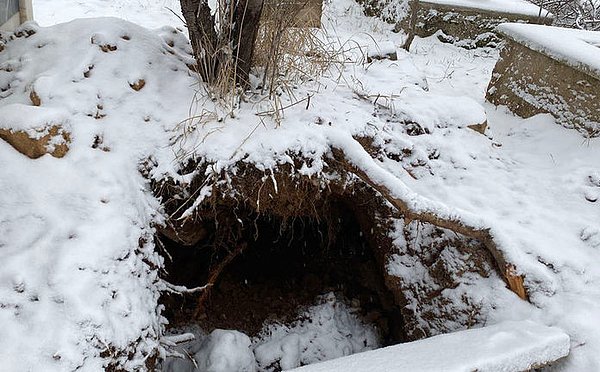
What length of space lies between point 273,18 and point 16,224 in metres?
1.89

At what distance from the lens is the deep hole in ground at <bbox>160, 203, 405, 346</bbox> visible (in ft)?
10.3

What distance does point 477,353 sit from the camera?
200 cm

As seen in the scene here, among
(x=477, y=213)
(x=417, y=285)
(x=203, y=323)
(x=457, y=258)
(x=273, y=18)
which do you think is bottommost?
(x=203, y=323)

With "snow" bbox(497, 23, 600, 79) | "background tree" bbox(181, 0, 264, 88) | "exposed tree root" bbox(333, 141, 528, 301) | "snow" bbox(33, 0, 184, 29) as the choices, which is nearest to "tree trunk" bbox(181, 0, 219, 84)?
"background tree" bbox(181, 0, 264, 88)

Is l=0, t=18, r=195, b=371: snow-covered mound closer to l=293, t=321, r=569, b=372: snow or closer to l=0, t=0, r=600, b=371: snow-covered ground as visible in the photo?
l=0, t=0, r=600, b=371: snow-covered ground

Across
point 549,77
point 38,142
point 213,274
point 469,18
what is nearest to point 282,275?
point 213,274

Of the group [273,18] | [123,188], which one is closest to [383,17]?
[273,18]

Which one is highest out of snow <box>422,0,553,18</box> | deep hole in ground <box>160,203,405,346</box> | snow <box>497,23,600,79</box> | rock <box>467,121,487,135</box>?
snow <box>497,23,600,79</box>

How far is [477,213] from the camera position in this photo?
263cm

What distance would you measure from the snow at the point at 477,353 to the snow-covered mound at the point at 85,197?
0.85 metres

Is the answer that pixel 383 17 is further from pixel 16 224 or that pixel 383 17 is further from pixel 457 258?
pixel 16 224

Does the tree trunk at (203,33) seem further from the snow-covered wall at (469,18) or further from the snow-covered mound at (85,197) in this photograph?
the snow-covered wall at (469,18)

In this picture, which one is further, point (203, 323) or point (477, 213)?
point (203, 323)

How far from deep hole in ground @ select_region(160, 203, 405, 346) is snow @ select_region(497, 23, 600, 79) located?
1819mm
